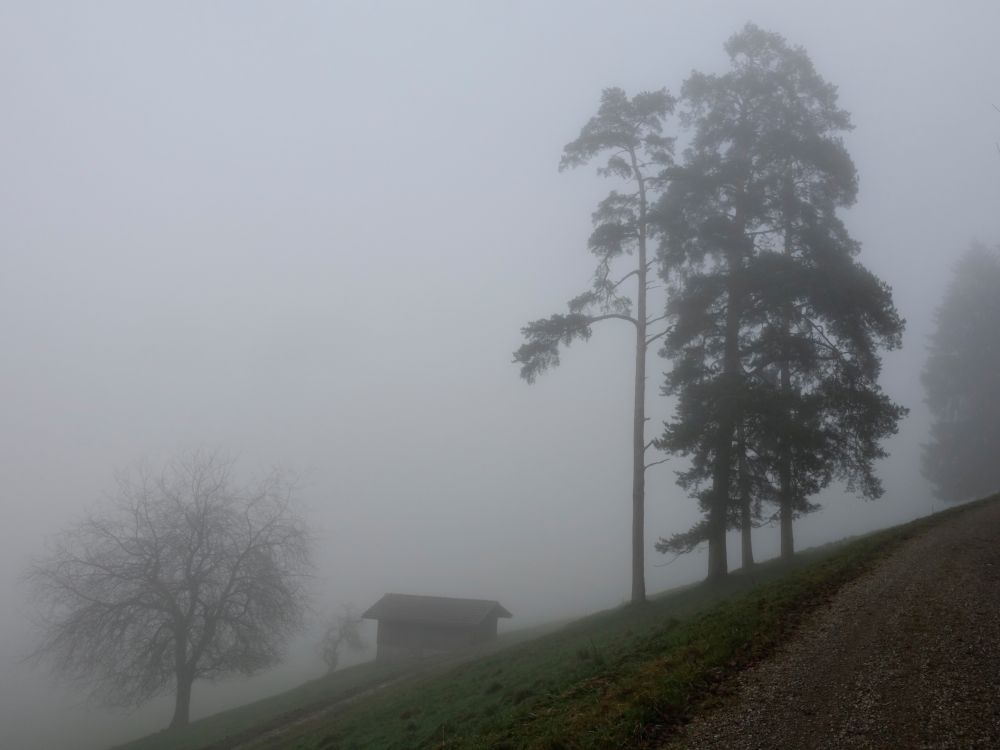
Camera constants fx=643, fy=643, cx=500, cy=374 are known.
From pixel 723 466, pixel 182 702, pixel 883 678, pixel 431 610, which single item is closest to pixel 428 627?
pixel 431 610

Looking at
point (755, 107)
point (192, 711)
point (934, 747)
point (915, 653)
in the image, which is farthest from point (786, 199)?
point (192, 711)

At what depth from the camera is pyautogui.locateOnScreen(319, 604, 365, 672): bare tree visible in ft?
173

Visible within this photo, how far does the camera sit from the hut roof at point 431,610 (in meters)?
48.3

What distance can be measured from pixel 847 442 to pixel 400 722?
14980mm

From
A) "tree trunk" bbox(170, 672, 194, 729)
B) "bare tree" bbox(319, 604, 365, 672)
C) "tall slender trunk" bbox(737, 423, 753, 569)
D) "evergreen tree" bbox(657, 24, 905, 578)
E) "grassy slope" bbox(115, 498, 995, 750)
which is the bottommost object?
"bare tree" bbox(319, 604, 365, 672)

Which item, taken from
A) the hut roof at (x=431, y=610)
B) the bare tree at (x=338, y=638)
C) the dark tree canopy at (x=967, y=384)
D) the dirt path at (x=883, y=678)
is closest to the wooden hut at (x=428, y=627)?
the hut roof at (x=431, y=610)

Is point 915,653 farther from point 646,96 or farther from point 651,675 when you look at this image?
point 646,96

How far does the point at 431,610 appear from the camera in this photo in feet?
164

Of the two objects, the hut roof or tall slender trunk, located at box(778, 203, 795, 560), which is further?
the hut roof

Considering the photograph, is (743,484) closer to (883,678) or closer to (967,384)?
(883,678)

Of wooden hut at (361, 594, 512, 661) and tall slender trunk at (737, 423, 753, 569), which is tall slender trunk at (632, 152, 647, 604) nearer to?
tall slender trunk at (737, 423, 753, 569)

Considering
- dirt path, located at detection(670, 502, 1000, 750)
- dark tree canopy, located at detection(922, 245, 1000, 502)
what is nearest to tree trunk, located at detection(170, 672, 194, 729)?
dirt path, located at detection(670, 502, 1000, 750)

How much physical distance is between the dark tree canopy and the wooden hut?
111 ft

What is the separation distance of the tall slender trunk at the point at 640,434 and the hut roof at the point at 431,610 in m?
29.6
